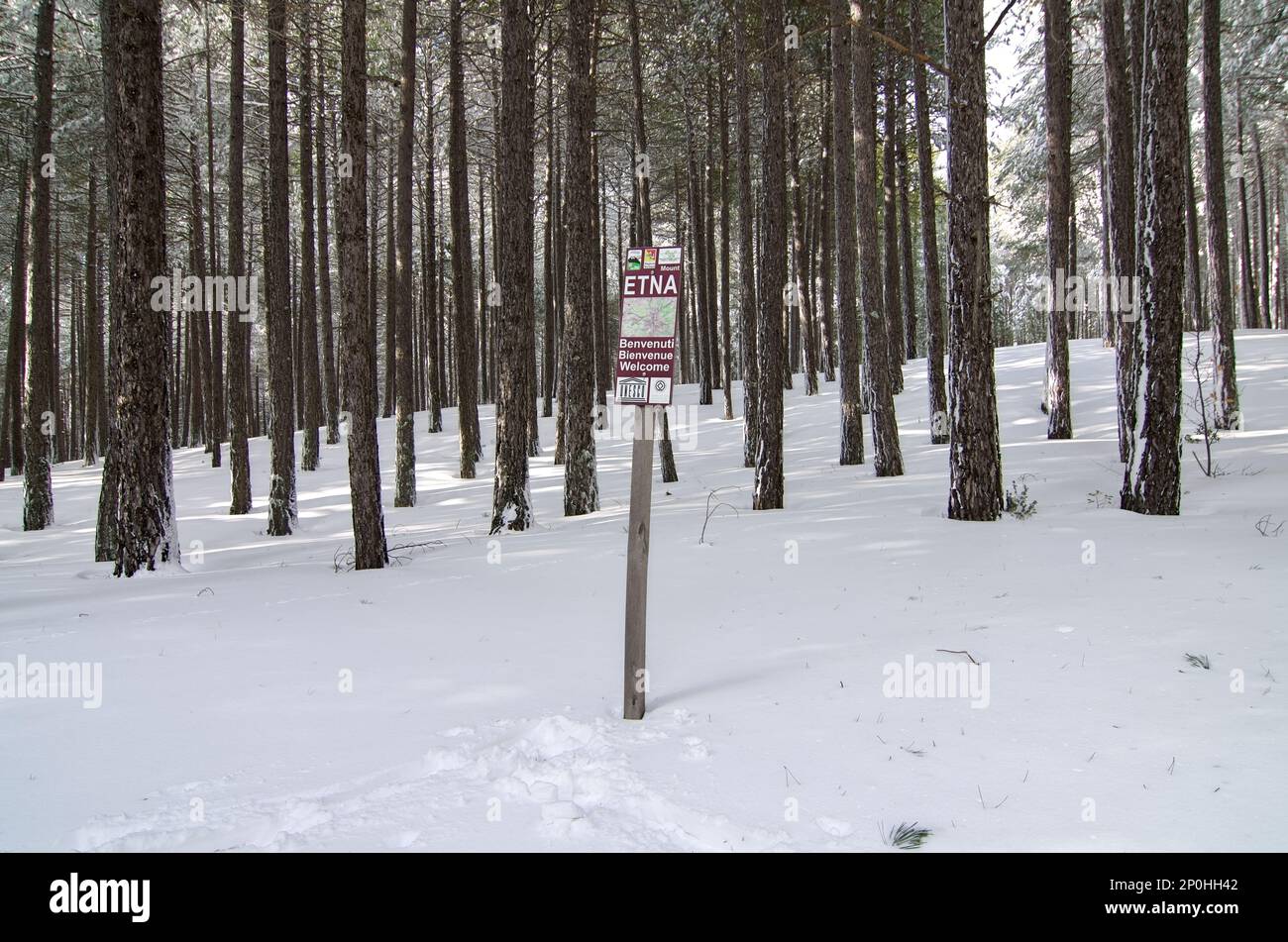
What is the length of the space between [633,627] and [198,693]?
2815 mm

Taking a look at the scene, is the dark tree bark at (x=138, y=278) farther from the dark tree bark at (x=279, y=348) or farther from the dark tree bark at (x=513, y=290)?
the dark tree bark at (x=279, y=348)

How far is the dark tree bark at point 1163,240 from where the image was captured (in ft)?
25.8

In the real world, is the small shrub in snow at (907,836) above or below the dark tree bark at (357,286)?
below

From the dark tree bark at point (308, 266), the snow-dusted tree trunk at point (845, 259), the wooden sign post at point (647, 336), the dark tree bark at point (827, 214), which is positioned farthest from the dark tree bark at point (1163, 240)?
the dark tree bark at point (308, 266)

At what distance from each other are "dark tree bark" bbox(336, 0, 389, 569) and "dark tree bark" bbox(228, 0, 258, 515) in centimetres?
531

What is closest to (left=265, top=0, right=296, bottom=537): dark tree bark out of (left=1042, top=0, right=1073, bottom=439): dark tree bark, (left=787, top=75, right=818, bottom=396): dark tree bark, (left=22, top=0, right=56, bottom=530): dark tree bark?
(left=22, top=0, right=56, bottom=530): dark tree bark

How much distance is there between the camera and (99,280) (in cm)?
2830

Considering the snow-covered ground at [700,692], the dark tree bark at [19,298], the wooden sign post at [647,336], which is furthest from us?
the dark tree bark at [19,298]

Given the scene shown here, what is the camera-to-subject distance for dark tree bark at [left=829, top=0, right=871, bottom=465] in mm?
13117

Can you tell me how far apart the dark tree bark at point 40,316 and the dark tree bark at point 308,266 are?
4230mm

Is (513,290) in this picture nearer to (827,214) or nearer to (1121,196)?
(1121,196)

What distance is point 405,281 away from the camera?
1706cm

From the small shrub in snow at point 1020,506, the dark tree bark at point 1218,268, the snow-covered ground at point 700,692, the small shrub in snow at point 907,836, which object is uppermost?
the dark tree bark at point 1218,268
